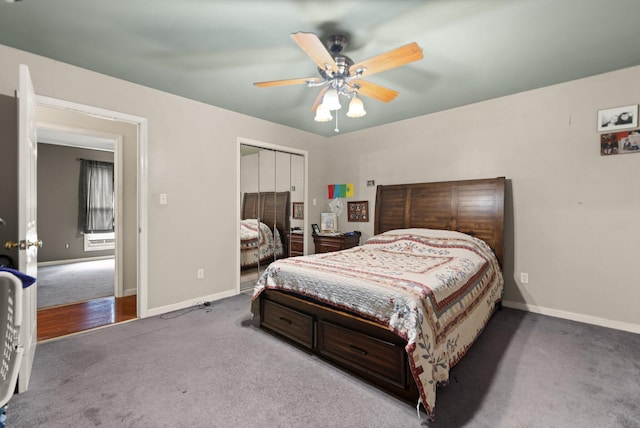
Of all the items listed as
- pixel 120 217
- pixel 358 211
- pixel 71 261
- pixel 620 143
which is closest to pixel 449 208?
pixel 358 211

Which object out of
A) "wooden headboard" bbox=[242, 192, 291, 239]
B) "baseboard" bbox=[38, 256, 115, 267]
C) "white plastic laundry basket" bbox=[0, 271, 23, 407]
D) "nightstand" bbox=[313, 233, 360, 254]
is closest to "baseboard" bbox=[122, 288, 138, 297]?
"wooden headboard" bbox=[242, 192, 291, 239]

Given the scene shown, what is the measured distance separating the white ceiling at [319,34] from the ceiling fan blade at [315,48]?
10.9 inches

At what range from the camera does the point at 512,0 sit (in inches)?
69.4

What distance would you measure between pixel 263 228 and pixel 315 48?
282 centimetres

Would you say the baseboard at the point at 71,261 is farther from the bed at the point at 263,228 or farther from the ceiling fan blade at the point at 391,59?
the ceiling fan blade at the point at 391,59

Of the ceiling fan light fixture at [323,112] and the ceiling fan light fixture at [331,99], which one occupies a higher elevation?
the ceiling fan light fixture at [331,99]

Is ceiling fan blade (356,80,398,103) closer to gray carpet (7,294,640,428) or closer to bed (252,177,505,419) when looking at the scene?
bed (252,177,505,419)

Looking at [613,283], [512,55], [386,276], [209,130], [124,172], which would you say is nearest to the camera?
[386,276]

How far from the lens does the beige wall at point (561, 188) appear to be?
2.74 m

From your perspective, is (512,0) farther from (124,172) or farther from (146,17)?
(124,172)

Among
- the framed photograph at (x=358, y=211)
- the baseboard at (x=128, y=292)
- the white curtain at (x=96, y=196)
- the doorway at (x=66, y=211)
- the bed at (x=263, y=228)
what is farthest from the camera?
the white curtain at (x=96, y=196)

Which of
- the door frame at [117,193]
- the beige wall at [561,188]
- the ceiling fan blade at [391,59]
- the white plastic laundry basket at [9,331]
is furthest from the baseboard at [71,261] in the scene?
the beige wall at [561,188]

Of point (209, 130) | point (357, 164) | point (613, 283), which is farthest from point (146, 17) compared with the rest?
point (613, 283)

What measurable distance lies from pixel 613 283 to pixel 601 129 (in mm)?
1491
